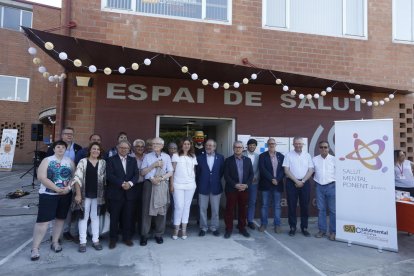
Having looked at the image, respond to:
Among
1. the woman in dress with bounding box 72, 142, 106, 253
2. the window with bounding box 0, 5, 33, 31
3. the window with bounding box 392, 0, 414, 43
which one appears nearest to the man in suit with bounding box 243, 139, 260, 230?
the woman in dress with bounding box 72, 142, 106, 253

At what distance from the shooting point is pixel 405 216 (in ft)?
16.3

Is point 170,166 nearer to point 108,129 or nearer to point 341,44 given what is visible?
point 108,129

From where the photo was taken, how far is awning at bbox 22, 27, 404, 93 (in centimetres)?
431

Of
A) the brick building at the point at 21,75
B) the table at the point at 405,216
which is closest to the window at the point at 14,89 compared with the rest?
the brick building at the point at 21,75

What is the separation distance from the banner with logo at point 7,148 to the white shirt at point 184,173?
1399 centimetres

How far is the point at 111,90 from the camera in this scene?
19.7 ft

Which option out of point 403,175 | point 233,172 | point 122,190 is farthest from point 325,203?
point 122,190

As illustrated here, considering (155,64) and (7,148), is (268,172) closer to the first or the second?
(155,64)

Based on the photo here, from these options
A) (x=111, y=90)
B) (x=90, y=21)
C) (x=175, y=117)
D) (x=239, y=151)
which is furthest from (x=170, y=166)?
(x=90, y=21)

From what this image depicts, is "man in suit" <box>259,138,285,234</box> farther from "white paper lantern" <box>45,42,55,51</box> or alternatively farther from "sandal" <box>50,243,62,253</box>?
"white paper lantern" <box>45,42,55,51</box>

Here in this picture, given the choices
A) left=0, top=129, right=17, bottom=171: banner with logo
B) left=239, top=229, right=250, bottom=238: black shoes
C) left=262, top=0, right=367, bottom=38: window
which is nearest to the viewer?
left=239, top=229, right=250, bottom=238: black shoes

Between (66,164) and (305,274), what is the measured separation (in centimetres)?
351

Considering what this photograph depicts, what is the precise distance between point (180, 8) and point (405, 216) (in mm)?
5732

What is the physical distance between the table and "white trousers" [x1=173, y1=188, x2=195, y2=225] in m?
3.49
